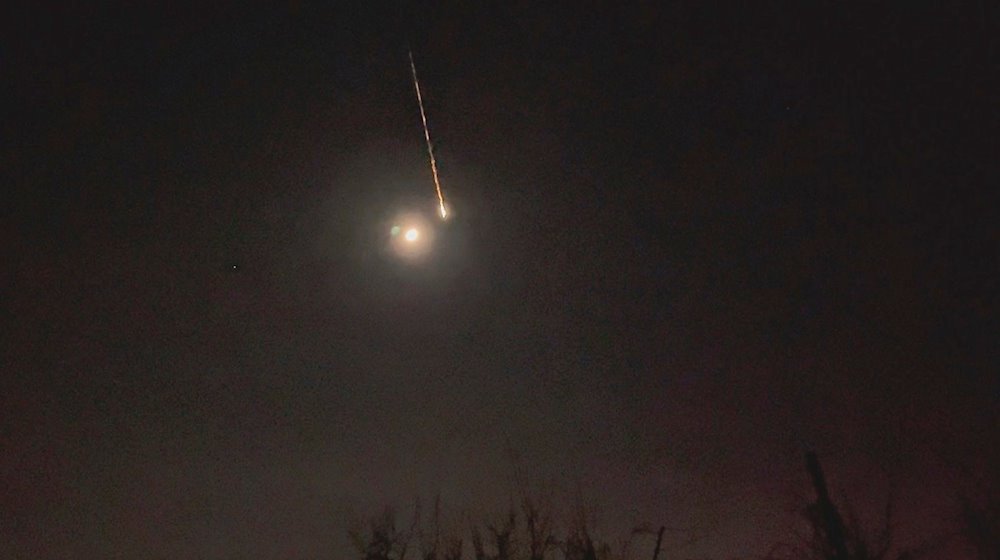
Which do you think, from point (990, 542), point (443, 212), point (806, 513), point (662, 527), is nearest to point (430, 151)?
point (443, 212)

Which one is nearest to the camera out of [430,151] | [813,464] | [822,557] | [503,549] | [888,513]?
[430,151]

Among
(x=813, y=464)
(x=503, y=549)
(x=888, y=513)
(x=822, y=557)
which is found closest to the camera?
(x=813, y=464)

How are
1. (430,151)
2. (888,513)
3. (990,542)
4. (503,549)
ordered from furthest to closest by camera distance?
(990,542) → (503,549) → (888,513) → (430,151)

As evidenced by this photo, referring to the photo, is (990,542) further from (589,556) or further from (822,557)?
(589,556)

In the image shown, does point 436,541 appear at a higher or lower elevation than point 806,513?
higher

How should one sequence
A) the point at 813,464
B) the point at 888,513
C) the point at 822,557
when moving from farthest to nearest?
the point at 888,513 → the point at 822,557 → the point at 813,464

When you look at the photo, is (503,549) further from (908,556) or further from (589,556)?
(908,556)

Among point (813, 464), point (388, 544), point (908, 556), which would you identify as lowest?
point (908, 556)

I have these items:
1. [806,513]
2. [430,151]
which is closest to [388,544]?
[806,513]

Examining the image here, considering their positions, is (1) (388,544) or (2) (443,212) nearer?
(2) (443,212)
